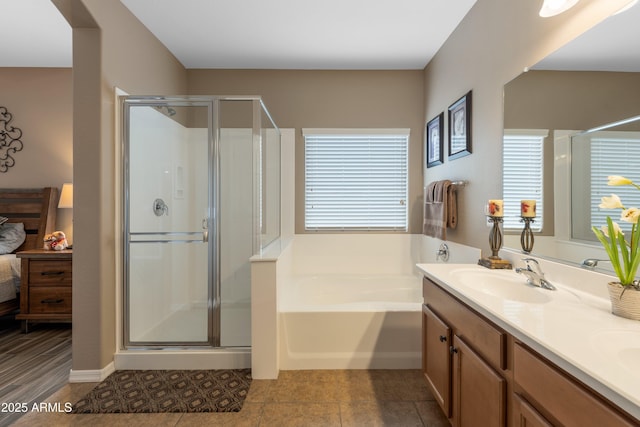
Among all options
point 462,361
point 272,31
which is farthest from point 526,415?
point 272,31

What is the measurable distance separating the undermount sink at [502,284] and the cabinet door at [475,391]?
301 mm

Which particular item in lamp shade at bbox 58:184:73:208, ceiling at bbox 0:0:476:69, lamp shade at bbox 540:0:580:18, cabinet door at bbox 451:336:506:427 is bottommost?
cabinet door at bbox 451:336:506:427

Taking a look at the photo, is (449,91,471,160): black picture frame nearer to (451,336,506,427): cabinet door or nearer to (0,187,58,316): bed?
(451,336,506,427): cabinet door

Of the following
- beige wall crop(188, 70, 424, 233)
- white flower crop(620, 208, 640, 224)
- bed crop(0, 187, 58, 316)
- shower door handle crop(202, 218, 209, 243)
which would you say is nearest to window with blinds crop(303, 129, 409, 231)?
beige wall crop(188, 70, 424, 233)

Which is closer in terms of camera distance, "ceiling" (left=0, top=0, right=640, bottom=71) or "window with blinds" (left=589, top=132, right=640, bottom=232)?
"window with blinds" (left=589, top=132, right=640, bottom=232)

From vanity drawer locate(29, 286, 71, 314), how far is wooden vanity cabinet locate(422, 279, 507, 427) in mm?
3053

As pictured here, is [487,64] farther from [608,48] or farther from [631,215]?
[631,215]

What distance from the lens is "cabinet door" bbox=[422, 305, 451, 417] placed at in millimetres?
1483

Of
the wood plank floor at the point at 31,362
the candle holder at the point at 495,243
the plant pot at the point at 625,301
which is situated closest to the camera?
the plant pot at the point at 625,301

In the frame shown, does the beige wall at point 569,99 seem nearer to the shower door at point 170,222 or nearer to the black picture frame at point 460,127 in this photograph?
the black picture frame at point 460,127

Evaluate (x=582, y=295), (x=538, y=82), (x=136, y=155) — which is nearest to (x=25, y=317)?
(x=136, y=155)

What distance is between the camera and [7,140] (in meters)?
3.30

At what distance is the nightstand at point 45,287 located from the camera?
280 centimetres

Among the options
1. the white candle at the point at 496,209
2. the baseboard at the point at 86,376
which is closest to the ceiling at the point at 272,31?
the white candle at the point at 496,209
